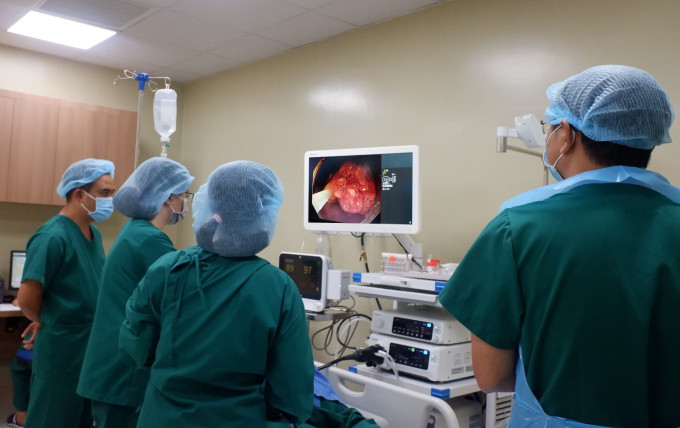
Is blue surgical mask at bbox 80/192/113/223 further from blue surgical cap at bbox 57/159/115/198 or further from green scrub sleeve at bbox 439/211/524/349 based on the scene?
green scrub sleeve at bbox 439/211/524/349

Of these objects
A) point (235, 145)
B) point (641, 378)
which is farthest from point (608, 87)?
point (235, 145)

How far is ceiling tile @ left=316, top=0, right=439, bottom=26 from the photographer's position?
304cm

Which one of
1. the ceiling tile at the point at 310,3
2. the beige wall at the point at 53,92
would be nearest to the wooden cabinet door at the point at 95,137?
the beige wall at the point at 53,92

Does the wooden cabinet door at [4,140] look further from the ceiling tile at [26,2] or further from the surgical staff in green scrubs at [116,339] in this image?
the surgical staff in green scrubs at [116,339]

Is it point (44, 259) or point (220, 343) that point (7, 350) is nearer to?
point (44, 259)

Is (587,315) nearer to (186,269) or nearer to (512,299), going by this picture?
(512,299)

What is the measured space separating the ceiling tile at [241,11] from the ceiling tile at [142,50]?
0.68 meters

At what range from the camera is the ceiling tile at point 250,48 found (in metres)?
3.72

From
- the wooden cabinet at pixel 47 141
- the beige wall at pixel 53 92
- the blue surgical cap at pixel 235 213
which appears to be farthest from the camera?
the beige wall at pixel 53 92

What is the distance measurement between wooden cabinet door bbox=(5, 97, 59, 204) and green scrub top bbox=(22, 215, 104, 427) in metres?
1.54

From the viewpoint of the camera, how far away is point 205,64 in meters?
4.32

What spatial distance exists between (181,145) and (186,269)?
11.9ft

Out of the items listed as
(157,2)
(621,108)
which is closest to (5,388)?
(157,2)

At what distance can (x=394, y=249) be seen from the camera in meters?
3.15
